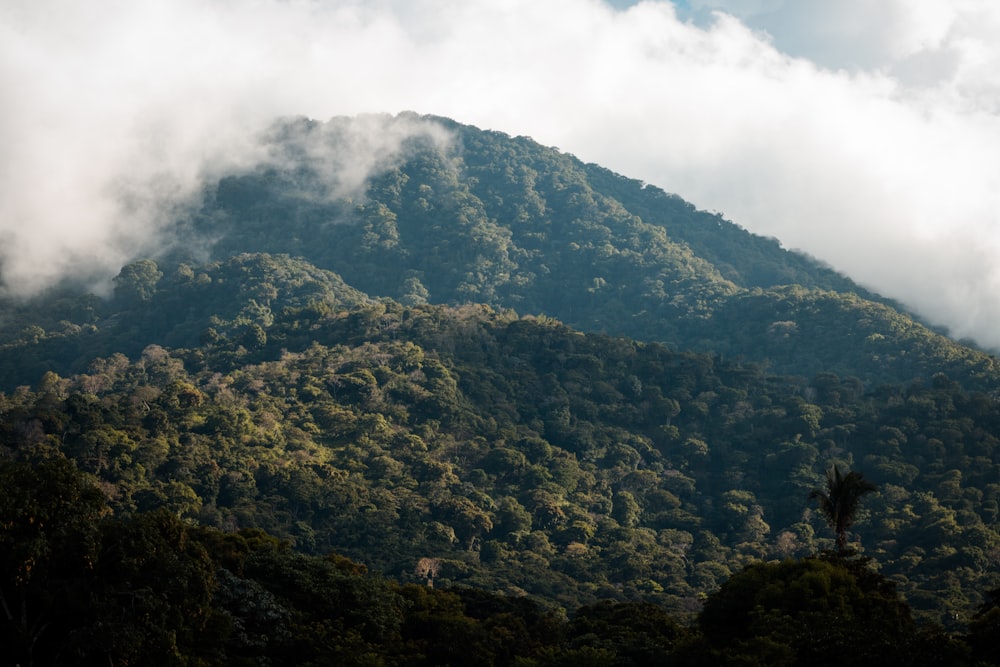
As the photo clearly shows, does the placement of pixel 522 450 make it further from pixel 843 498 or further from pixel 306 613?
pixel 306 613

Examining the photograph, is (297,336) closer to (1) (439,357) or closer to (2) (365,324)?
(2) (365,324)

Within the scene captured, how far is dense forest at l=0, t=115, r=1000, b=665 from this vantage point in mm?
42438

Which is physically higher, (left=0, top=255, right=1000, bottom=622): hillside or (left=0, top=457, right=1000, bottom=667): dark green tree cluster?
(left=0, top=255, right=1000, bottom=622): hillside

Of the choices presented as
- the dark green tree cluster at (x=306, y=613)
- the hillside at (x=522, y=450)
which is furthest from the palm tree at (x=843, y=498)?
the hillside at (x=522, y=450)

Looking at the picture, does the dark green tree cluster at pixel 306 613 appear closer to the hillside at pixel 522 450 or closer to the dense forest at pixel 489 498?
the dense forest at pixel 489 498

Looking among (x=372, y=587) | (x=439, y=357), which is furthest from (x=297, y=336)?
(x=372, y=587)

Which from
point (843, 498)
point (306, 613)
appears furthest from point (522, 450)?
point (306, 613)

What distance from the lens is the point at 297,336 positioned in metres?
169

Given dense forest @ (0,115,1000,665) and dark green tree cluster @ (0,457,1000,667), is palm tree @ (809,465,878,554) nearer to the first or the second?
dense forest @ (0,115,1000,665)

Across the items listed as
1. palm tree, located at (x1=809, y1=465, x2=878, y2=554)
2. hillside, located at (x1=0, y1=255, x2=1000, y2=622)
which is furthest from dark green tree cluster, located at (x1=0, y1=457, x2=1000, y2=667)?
hillside, located at (x1=0, y1=255, x2=1000, y2=622)

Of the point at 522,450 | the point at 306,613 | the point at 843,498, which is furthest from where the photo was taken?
the point at 522,450

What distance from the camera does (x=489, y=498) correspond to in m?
125

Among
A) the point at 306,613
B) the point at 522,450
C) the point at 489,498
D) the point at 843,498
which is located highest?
the point at 522,450

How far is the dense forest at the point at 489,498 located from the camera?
139 feet
